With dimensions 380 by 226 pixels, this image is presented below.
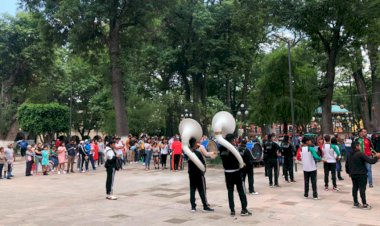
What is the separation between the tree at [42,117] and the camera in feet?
125

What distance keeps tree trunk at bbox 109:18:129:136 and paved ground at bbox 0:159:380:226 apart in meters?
12.0

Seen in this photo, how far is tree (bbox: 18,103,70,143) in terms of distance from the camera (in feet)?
125

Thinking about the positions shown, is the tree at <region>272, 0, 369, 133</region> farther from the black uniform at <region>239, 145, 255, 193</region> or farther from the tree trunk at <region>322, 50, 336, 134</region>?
the black uniform at <region>239, 145, 255, 193</region>

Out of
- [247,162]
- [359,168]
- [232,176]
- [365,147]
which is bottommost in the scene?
[232,176]

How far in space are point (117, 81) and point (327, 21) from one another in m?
14.9

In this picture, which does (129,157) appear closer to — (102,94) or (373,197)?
(373,197)

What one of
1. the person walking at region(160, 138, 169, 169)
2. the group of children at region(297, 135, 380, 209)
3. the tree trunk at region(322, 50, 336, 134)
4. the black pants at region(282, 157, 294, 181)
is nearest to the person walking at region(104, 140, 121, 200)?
the group of children at region(297, 135, 380, 209)

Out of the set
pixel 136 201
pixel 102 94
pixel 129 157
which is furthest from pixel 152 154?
pixel 102 94

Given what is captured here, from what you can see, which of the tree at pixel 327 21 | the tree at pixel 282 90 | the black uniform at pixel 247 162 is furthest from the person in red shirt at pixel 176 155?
the tree at pixel 282 90

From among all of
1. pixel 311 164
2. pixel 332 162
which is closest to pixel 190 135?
pixel 311 164

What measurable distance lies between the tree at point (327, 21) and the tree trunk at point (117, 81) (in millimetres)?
11222

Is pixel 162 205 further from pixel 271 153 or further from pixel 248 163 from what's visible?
pixel 271 153

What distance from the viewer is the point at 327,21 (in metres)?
24.7

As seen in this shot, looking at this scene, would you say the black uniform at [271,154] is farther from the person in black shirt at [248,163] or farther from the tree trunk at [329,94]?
the tree trunk at [329,94]
